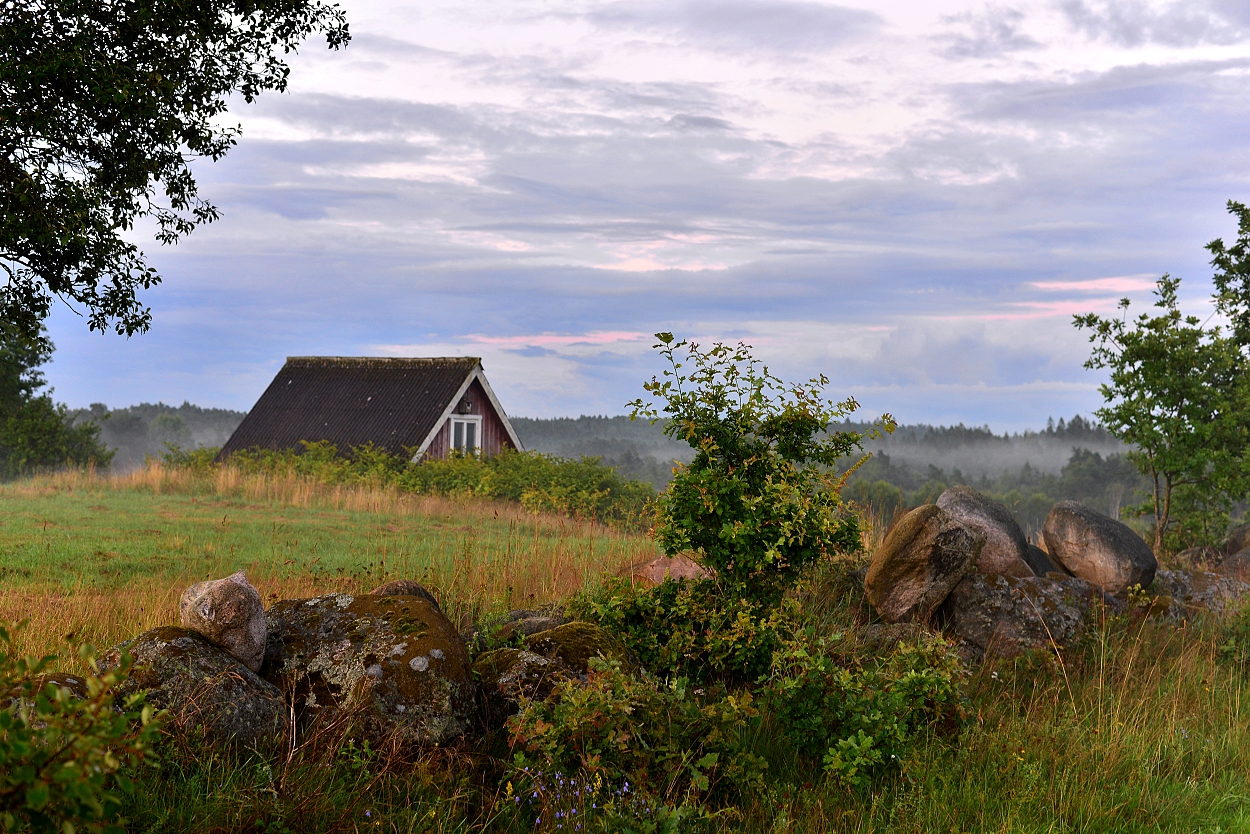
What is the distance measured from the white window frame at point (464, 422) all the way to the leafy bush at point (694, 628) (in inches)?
873

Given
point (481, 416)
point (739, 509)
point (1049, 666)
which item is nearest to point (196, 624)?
point (739, 509)

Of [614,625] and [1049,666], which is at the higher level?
[614,625]

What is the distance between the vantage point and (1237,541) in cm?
1734

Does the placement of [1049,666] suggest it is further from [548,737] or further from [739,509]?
[548,737]

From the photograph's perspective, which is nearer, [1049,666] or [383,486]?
[1049,666]

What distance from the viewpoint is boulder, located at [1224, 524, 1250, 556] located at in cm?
1713

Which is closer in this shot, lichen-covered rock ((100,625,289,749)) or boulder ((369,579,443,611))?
lichen-covered rock ((100,625,289,749))

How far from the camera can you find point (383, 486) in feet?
83.7

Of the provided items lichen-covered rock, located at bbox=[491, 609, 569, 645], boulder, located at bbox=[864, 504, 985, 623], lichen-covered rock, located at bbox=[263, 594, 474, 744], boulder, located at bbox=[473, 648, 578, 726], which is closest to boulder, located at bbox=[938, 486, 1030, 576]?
boulder, located at bbox=[864, 504, 985, 623]

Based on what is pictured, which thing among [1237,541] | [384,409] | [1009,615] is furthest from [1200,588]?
[384,409]

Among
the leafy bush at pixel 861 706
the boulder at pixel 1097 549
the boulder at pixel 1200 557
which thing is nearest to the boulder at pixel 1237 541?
the boulder at pixel 1200 557

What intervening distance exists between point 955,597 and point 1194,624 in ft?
11.8

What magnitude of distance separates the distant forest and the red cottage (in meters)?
17.1

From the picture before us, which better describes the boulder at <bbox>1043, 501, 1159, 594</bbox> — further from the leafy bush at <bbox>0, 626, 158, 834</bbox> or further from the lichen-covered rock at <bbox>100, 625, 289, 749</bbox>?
the leafy bush at <bbox>0, 626, 158, 834</bbox>
